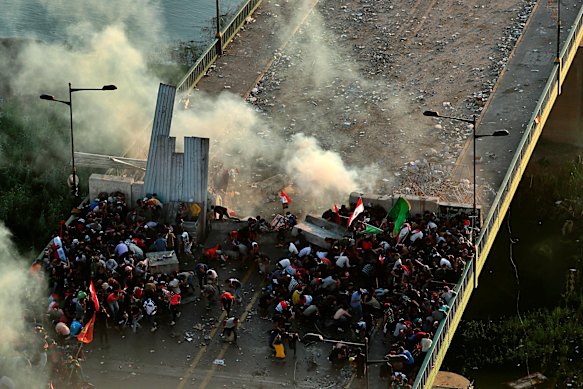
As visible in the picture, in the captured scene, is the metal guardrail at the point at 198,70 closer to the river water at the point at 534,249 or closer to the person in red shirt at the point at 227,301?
the river water at the point at 534,249

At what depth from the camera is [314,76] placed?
211 ft

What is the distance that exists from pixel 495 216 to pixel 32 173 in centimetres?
2411

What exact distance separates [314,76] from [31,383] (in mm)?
24815

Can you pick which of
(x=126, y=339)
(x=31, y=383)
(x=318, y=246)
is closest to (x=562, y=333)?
(x=318, y=246)

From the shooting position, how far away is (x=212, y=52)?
65562 millimetres

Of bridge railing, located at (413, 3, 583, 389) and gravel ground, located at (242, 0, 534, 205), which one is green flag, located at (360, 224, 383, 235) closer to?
bridge railing, located at (413, 3, 583, 389)

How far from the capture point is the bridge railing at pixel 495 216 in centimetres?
4462

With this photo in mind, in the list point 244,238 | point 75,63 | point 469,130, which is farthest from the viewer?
point 75,63

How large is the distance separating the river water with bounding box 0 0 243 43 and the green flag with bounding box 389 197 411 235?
111 ft

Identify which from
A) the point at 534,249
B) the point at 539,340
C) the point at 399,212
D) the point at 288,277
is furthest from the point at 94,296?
the point at 534,249

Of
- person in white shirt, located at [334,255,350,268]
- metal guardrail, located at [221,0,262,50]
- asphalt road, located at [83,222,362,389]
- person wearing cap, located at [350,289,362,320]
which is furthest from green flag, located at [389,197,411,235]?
metal guardrail, located at [221,0,262,50]

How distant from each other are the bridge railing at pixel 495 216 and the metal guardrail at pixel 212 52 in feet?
45.4

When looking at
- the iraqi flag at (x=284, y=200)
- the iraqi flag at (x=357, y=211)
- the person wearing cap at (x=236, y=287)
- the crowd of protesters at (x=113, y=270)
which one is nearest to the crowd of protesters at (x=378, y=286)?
the iraqi flag at (x=357, y=211)

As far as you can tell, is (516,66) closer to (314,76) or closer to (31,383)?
(314,76)
